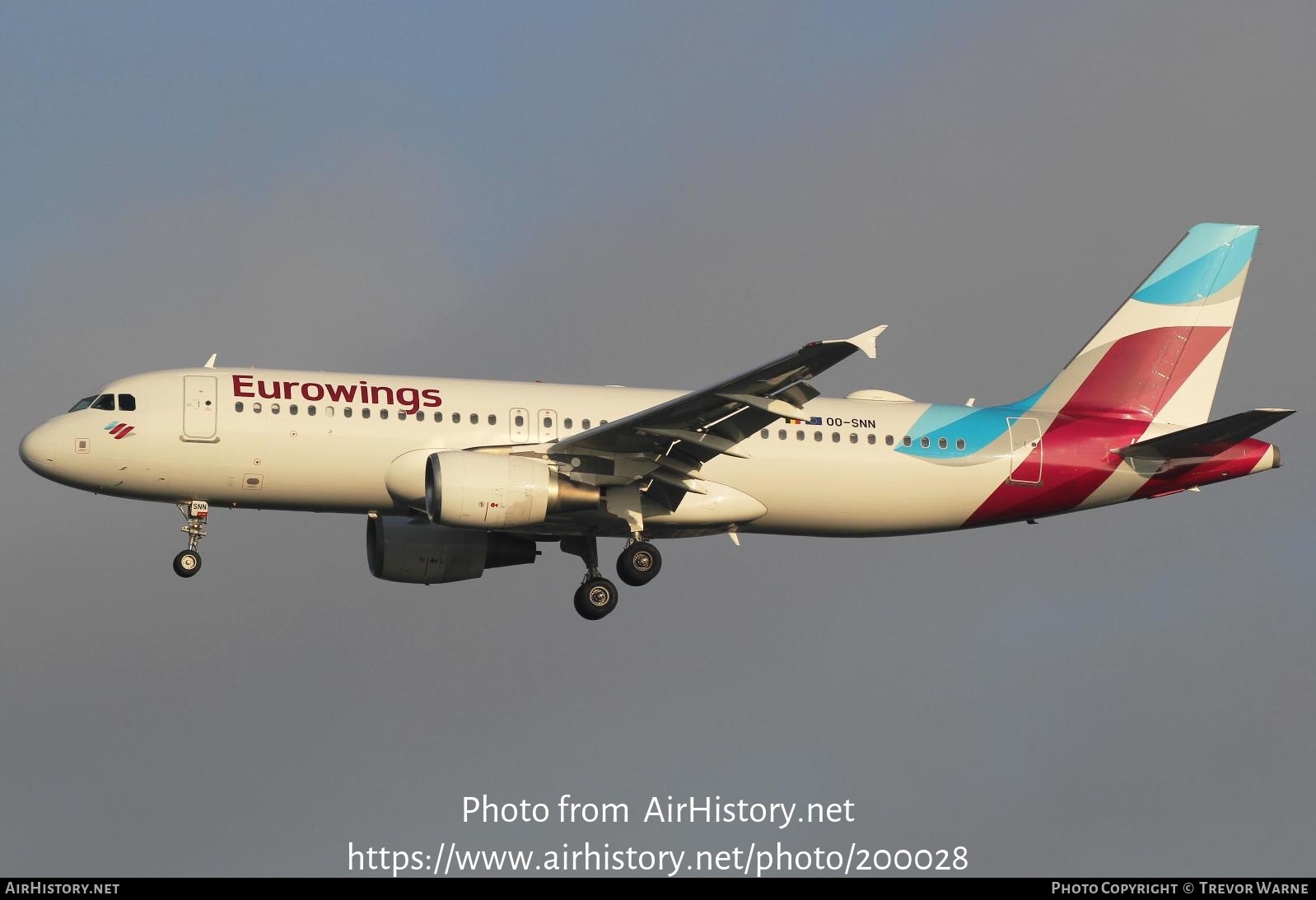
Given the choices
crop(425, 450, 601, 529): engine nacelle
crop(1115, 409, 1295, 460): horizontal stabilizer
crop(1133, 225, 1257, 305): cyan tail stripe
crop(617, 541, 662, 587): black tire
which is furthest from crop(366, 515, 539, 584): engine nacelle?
crop(1133, 225, 1257, 305): cyan tail stripe

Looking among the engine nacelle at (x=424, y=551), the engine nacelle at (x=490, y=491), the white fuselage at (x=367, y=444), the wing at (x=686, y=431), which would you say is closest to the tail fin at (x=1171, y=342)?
the white fuselage at (x=367, y=444)

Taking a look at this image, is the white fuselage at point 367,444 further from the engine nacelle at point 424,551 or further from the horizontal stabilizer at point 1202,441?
the horizontal stabilizer at point 1202,441

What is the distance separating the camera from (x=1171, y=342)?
48.3m

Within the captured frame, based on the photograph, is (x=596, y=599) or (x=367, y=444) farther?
(x=596, y=599)

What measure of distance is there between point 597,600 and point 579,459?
3762 millimetres

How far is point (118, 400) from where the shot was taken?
42.1 meters

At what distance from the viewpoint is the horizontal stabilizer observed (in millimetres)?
42969

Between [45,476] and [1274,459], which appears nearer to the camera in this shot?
[45,476]

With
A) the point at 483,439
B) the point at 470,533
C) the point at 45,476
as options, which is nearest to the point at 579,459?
the point at 483,439

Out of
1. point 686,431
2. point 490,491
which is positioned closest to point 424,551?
point 490,491

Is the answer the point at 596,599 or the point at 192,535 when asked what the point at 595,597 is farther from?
the point at 192,535

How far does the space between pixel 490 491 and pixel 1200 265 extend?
64.4ft

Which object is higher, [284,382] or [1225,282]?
[1225,282]

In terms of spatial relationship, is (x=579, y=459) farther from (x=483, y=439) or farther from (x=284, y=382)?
(x=284, y=382)
